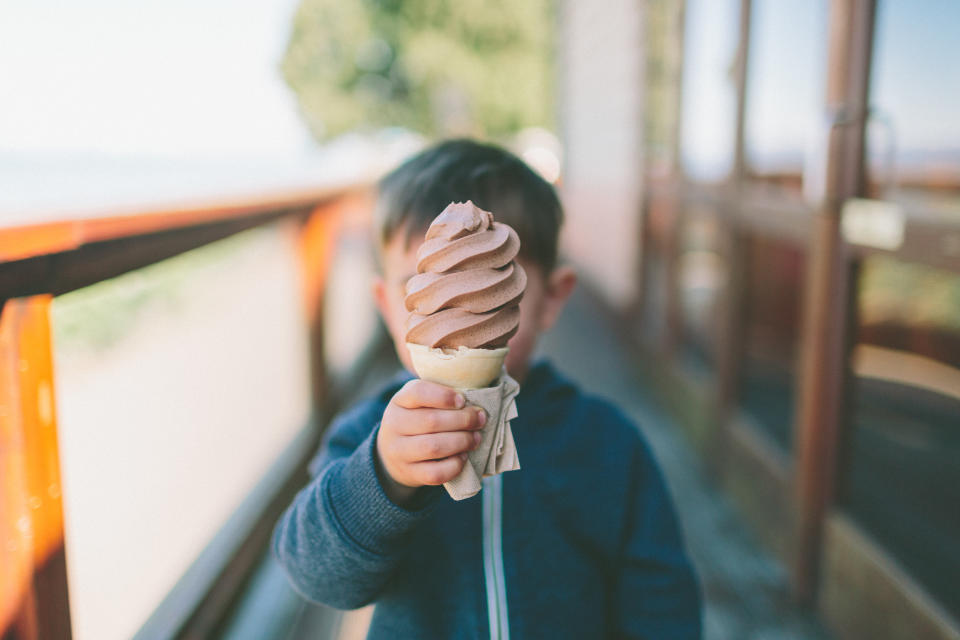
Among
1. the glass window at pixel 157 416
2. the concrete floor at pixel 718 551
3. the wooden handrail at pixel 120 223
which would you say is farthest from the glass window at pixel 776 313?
the wooden handrail at pixel 120 223

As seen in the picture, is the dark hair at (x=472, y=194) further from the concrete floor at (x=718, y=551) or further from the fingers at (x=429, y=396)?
the concrete floor at (x=718, y=551)

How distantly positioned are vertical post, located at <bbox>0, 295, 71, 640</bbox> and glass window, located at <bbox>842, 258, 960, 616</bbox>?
83.5 inches

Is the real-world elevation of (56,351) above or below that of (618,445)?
above

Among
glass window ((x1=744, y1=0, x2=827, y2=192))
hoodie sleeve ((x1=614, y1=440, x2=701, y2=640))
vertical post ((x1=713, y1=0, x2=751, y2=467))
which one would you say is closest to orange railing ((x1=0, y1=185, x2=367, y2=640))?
hoodie sleeve ((x1=614, y1=440, x2=701, y2=640))

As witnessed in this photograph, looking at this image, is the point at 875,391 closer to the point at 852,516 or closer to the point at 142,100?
the point at 852,516

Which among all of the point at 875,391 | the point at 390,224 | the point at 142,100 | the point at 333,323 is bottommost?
the point at 875,391

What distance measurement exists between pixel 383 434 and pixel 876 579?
1873 millimetres

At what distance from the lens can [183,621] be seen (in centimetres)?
203

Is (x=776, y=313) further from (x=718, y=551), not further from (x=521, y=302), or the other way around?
(x=521, y=302)

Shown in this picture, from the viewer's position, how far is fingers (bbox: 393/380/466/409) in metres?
0.88

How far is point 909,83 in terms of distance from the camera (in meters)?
2.53

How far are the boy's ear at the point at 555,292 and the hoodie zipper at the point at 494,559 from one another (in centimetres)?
31

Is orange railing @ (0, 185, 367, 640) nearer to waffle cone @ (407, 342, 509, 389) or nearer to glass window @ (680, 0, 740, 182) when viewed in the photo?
waffle cone @ (407, 342, 509, 389)

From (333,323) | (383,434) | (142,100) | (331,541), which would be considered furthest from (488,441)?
(333,323)
